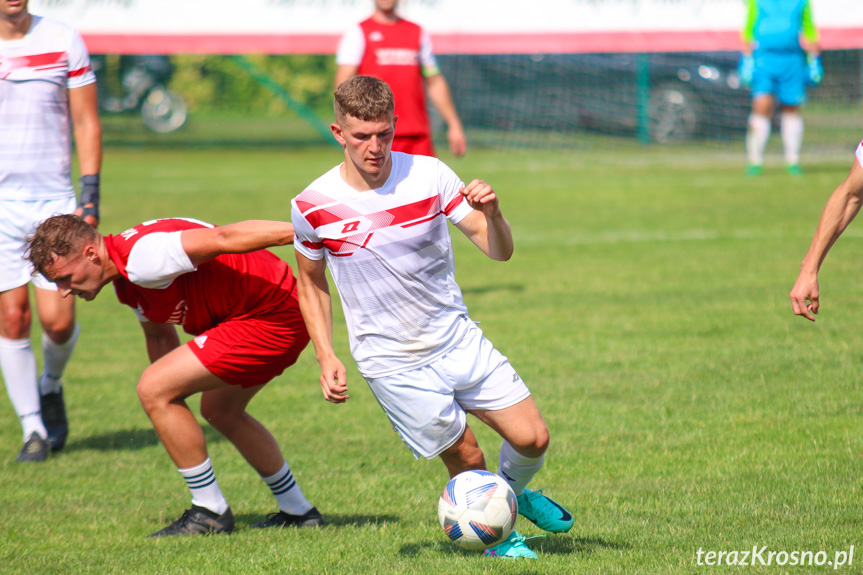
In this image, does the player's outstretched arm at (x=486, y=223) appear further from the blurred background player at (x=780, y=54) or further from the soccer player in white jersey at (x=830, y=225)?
the blurred background player at (x=780, y=54)

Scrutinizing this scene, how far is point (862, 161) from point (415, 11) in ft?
54.7

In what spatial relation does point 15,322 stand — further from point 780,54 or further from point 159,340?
point 780,54

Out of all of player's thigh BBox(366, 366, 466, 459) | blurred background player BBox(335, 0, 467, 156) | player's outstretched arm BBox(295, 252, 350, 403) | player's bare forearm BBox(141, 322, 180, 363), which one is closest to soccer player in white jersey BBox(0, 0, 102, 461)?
player's bare forearm BBox(141, 322, 180, 363)

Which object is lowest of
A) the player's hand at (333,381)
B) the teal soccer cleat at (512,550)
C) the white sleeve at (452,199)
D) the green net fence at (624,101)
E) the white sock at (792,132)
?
the green net fence at (624,101)

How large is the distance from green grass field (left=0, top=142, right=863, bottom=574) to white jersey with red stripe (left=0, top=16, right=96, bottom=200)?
1.56 meters

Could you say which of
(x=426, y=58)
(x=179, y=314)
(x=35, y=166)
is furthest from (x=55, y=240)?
(x=426, y=58)

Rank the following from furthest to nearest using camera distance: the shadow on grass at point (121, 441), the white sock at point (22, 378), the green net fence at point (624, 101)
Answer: the green net fence at point (624, 101) → the shadow on grass at point (121, 441) → the white sock at point (22, 378)

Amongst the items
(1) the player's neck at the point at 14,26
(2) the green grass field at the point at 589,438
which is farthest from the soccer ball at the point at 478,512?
(1) the player's neck at the point at 14,26

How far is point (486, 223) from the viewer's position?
3689 millimetres

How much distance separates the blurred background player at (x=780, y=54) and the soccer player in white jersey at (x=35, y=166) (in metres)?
11.4

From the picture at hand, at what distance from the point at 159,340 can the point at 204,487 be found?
78 cm

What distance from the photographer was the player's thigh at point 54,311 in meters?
5.38

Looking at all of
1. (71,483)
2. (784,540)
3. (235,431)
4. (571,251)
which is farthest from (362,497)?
(571,251)

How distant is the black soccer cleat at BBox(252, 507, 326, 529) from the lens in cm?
442
